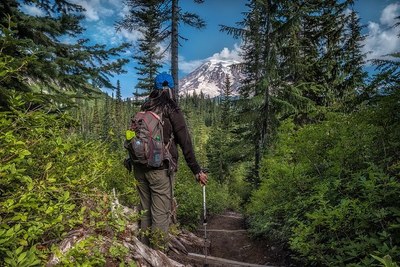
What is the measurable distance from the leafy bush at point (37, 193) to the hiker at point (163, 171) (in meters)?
0.94

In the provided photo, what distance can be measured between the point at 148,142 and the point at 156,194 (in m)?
0.81

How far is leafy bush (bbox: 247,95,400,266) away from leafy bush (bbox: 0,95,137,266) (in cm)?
243

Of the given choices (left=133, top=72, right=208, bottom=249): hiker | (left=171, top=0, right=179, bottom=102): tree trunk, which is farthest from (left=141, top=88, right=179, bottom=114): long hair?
(left=171, top=0, right=179, bottom=102): tree trunk

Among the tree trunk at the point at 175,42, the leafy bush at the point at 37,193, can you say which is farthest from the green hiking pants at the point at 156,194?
the tree trunk at the point at 175,42

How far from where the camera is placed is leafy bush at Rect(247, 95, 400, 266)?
125 inches

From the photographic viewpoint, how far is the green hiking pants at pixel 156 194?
4.11m

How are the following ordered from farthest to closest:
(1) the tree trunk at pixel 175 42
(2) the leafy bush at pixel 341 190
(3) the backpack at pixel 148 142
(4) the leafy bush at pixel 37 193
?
(1) the tree trunk at pixel 175 42, (3) the backpack at pixel 148 142, (2) the leafy bush at pixel 341 190, (4) the leafy bush at pixel 37 193

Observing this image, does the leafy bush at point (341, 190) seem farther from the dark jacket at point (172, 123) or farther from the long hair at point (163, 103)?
the long hair at point (163, 103)

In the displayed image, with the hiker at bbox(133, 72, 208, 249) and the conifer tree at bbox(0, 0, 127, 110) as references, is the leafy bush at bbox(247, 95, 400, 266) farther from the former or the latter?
the conifer tree at bbox(0, 0, 127, 110)

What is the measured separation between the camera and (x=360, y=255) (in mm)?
3252

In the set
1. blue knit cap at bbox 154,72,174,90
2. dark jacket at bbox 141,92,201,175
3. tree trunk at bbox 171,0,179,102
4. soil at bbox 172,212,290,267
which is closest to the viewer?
dark jacket at bbox 141,92,201,175

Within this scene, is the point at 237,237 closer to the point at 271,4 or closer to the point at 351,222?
the point at 351,222

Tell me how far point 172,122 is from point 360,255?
112 inches

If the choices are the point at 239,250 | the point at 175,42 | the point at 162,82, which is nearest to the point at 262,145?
the point at 175,42
